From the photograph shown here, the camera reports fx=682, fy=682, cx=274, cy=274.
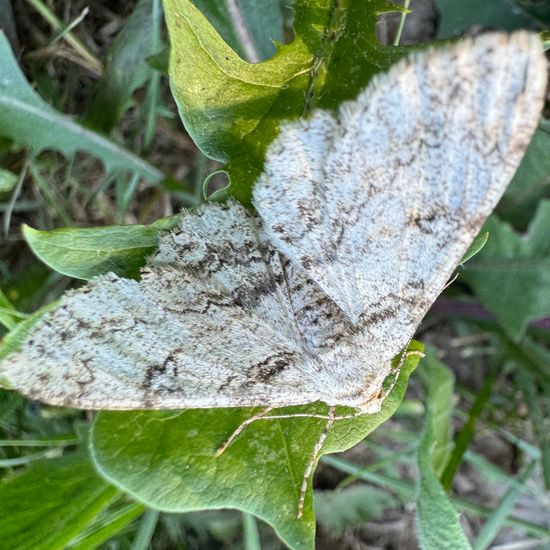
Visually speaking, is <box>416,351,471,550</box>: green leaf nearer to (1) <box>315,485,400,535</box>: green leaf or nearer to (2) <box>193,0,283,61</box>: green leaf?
(1) <box>315,485,400,535</box>: green leaf

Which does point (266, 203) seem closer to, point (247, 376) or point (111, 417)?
point (247, 376)

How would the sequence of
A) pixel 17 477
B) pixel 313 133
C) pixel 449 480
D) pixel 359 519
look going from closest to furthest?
1. pixel 313 133
2. pixel 17 477
3. pixel 449 480
4. pixel 359 519

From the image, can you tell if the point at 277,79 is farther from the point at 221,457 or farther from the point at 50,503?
the point at 50,503

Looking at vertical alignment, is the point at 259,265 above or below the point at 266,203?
below

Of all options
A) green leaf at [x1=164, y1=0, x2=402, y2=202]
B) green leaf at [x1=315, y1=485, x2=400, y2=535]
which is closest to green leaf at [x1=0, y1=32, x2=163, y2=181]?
green leaf at [x1=164, y1=0, x2=402, y2=202]

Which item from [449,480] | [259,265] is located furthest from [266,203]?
[449,480]

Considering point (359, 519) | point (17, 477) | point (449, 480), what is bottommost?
point (359, 519)

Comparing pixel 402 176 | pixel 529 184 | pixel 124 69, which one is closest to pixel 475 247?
pixel 402 176
